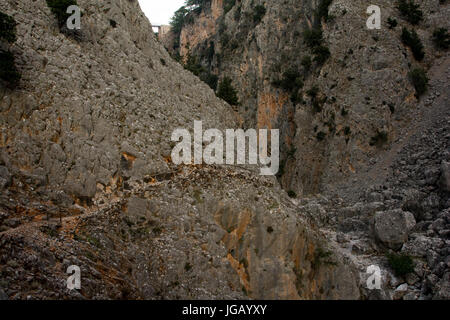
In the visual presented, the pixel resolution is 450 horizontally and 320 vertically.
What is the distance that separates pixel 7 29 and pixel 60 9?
404 cm

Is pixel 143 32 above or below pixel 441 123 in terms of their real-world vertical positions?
above

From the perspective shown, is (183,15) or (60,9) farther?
(183,15)

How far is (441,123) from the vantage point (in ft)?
115

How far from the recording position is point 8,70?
57.7 feet

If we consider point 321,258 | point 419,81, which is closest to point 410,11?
point 419,81

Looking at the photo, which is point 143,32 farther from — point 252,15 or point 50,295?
point 252,15

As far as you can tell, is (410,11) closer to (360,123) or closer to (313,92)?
(313,92)

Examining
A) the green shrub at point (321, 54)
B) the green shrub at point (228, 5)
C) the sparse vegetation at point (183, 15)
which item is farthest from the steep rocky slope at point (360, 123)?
the sparse vegetation at point (183, 15)

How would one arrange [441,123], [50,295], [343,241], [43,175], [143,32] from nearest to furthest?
[50,295] < [43,175] < [143,32] < [343,241] < [441,123]

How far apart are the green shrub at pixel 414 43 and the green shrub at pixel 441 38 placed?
2132 millimetres

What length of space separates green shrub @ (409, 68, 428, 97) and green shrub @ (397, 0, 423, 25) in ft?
24.6

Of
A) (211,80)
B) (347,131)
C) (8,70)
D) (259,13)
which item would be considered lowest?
(347,131)

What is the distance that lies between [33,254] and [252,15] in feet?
157
